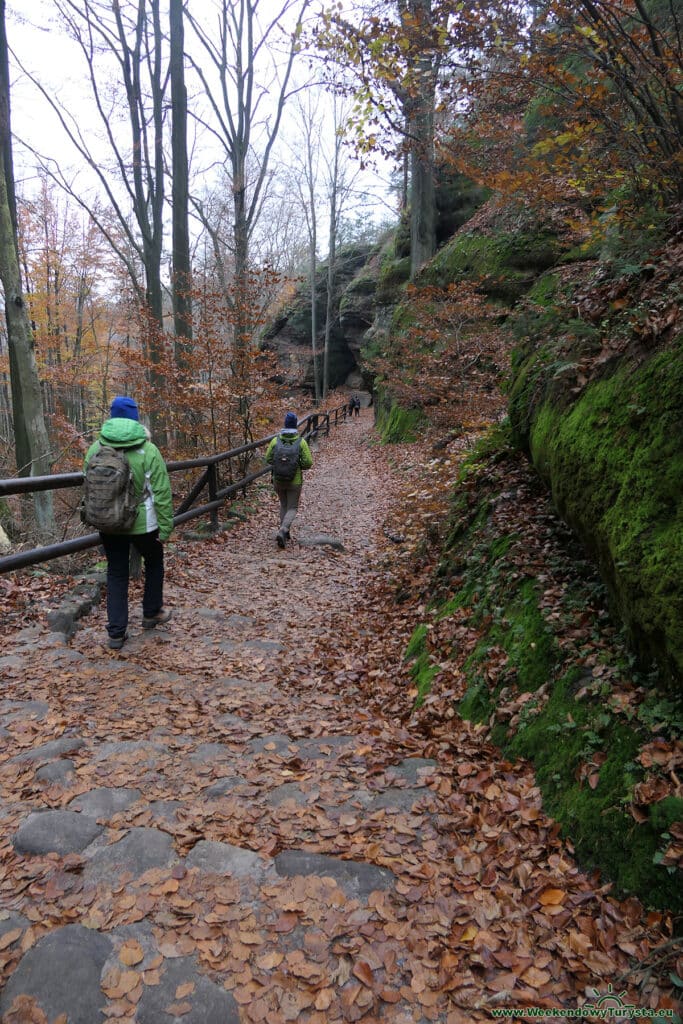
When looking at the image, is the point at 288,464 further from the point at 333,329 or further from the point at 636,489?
the point at 333,329

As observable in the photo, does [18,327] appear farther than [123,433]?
Yes

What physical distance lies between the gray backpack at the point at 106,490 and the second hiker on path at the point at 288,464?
12.8ft

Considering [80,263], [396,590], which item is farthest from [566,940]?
[80,263]

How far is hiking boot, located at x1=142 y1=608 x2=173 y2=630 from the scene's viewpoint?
514cm

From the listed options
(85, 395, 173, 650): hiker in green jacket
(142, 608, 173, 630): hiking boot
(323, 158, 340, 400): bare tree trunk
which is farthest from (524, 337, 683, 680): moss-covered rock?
(323, 158, 340, 400): bare tree trunk

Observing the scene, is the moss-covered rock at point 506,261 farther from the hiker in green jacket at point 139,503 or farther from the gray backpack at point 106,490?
the gray backpack at point 106,490

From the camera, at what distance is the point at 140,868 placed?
2.37 m

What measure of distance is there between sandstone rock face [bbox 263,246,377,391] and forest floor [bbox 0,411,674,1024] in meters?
31.2

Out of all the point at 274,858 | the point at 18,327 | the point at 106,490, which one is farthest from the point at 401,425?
the point at 274,858

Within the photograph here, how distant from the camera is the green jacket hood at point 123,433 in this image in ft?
14.6

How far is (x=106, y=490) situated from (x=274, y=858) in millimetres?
2990

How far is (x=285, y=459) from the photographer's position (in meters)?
8.24

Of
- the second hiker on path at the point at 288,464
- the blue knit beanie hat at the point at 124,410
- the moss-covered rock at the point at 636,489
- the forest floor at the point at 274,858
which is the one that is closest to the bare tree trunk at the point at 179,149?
the second hiker on path at the point at 288,464

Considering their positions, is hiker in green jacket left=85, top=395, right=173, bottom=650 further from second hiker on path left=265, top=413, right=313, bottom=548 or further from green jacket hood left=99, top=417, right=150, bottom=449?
second hiker on path left=265, top=413, right=313, bottom=548
